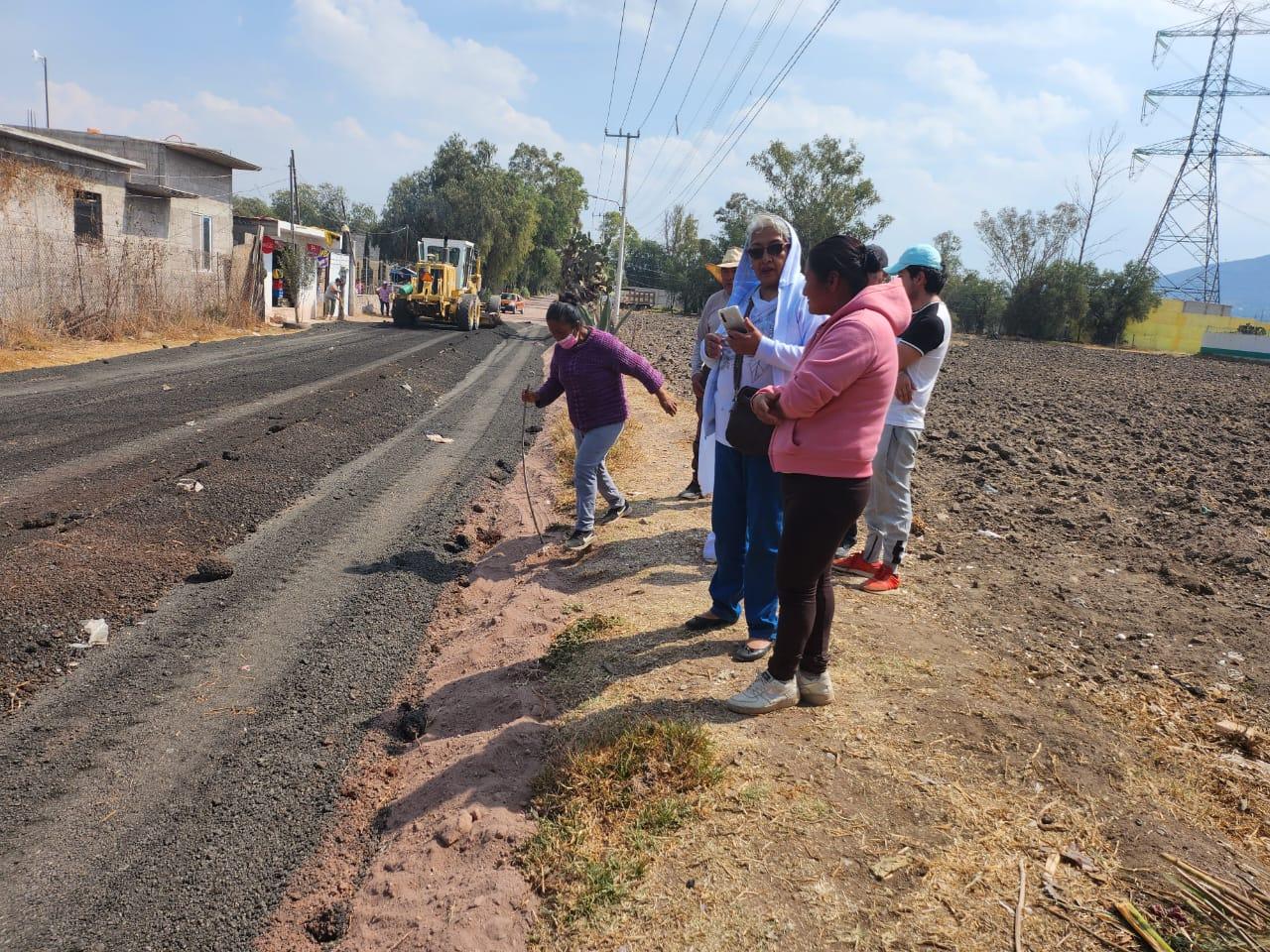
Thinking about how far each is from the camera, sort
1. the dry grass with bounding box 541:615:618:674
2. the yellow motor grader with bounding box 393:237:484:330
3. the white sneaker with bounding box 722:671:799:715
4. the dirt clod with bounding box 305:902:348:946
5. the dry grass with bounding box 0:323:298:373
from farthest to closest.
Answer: the yellow motor grader with bounding box 393:237:484:330 < the dry grass with bounding box 0:323:298:373 < the dry grass with bounding box 541:615:618:674 < the white sneaker with bounding box 722:671:799:715 < the dirt clod with bounding box 305:902:348:946

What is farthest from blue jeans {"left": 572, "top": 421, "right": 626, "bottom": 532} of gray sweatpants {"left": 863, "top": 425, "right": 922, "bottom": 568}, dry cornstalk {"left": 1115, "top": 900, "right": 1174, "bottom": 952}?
dry cornstalk {"left": 1115, "top": 900, "right": 1174, "bottom": 952}

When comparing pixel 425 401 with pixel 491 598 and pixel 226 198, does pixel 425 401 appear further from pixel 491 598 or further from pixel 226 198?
pixel 226 198

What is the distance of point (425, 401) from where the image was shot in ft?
44.9

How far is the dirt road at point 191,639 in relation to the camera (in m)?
2.80

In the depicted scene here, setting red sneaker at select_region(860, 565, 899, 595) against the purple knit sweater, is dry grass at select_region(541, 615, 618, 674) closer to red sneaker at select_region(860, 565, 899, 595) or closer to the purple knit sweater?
red sneaker at select_region(860, 565, 899, 595)

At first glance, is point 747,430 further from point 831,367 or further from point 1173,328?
point 1173,328

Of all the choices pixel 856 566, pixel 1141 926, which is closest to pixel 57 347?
pixel 856 566

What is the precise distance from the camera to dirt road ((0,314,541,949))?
280 cm

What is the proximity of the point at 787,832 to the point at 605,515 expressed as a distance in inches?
166

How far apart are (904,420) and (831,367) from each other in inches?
80.0

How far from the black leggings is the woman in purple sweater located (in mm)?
2535

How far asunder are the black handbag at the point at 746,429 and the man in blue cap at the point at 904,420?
1.29 metres

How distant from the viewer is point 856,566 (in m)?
5.13

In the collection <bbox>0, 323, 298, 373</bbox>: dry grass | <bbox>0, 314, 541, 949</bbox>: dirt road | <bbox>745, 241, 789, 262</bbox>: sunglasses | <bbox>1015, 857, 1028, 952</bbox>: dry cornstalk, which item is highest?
<bbox>745, 241, 789, 262</bbox>: sunglasses
